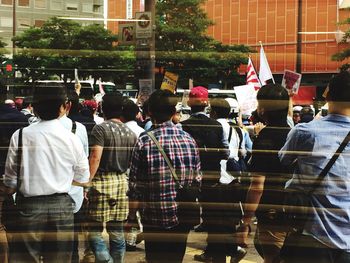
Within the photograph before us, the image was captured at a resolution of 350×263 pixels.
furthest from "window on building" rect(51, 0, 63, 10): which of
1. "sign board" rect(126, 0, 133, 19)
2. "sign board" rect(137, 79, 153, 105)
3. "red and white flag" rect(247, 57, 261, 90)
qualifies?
"red and white flag" rect(247, 57, 261, 90)

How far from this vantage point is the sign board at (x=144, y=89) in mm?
3102

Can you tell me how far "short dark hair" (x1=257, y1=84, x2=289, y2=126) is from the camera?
3199 millimetres

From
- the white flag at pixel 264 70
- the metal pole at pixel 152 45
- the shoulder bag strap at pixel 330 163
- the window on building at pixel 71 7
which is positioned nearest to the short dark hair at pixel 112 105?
the metal pole at pixel 152 45

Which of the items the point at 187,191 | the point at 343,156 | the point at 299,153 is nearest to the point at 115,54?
the point at 187,191

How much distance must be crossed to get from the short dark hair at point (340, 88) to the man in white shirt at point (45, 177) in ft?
Answer: 4.54

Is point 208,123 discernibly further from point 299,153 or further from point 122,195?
point 299,153

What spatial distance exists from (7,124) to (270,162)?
1700 mm

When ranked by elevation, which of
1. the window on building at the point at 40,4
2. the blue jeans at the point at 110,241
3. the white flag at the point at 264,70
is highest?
the window on building at the point at 40,4

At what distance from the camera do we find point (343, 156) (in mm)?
2459

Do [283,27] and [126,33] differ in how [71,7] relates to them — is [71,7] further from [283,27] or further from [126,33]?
[283,27]

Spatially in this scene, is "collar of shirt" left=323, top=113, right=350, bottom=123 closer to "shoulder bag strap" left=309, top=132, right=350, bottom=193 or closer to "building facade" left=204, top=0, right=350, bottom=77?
"shoulder bag strap" left=309, top=132, right=350, bottom=193

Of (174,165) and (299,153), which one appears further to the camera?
(174,165)

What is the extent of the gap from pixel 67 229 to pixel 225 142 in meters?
1.43

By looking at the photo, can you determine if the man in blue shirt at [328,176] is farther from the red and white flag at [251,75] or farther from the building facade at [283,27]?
the red and white flag at [251,75]
